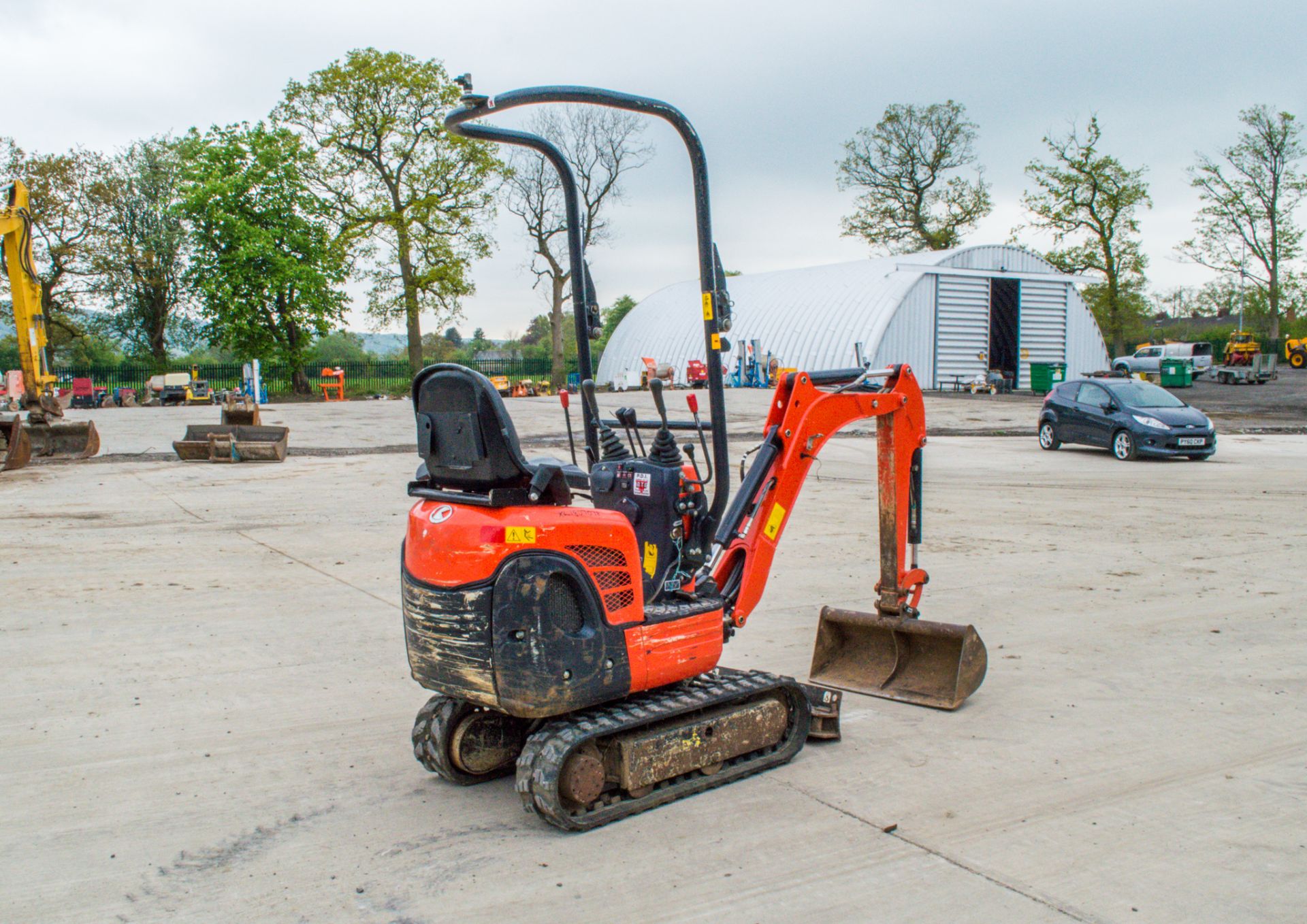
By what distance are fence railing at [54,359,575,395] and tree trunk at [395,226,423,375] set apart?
6.09 feet

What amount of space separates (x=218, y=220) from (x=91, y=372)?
1163 centimetres

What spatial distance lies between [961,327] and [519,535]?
38.9m

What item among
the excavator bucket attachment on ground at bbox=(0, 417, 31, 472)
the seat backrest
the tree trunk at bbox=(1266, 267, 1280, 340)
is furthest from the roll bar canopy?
the tree trunk at bbox=(1266, 267, 1280, 340)

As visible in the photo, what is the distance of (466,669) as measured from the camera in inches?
158

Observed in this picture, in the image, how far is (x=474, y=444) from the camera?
157 inches

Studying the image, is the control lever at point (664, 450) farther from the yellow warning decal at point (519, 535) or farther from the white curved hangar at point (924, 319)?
the white curved hangar at point (924, 319)

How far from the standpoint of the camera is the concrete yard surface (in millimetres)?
3582

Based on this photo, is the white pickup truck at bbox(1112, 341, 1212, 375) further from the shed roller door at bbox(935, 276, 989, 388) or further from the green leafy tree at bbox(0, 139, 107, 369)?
the green leafy tree at bbox(0, 139, 107, 369)

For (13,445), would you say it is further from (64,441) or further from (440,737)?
(440,737)

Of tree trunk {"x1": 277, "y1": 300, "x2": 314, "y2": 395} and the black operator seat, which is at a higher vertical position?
tree trunk {"x1": 277, "y1": 300, "x2": 314, "y2": 395}

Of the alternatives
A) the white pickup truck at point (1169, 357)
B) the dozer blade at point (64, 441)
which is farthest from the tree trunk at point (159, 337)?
the white pickup truck at point (1169, 357)

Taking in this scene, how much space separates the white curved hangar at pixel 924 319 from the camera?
39.1 metres

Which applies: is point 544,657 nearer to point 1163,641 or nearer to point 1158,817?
point 1158,817

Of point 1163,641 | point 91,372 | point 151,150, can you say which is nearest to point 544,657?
point 1163,641
